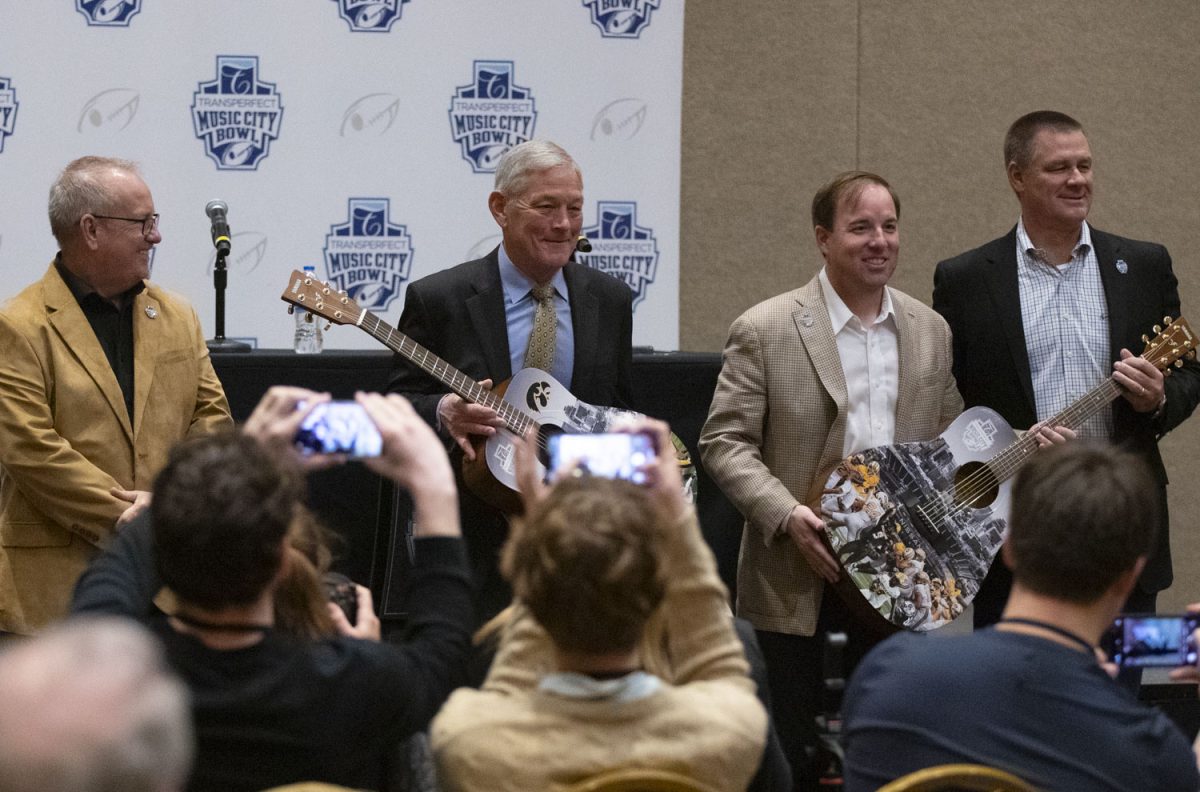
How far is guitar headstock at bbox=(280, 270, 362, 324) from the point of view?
151 inches

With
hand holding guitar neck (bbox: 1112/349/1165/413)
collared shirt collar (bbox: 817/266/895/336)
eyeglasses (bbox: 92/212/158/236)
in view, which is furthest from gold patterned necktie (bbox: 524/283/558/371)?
hand holding guitar neck (bbox: 1112/349/1165/413)

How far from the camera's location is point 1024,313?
420cm

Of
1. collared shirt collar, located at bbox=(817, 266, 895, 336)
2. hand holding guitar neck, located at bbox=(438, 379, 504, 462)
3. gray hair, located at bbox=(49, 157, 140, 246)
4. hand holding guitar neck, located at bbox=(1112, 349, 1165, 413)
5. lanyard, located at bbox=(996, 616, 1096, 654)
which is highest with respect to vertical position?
gray hair, located at bbox=(49, 157, 140, 246)

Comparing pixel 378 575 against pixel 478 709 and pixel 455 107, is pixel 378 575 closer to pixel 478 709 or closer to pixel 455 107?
pixel 455 107

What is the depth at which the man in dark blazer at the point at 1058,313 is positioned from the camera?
4.15m

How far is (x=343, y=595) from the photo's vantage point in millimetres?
2301

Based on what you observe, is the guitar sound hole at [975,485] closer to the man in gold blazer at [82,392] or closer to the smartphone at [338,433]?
the man in gold blazer at [82,392]

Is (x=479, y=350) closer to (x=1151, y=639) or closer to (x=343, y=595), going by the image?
(x=343, y=595)

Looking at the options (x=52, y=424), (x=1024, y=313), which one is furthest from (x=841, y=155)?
(x=52, y=424)

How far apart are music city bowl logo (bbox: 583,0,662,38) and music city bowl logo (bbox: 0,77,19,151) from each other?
85.4 inches

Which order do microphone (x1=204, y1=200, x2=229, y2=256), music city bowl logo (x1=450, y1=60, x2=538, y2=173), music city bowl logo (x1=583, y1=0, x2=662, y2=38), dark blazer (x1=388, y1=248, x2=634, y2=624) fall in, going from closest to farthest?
dark blazer (x1=388, y1=248, x2=634, y2=624), microphone (x1=204, y1=200, x2=229, y2=256), music city bowl logo (x1=450, y1=60, x2=538, y2=173), music city bowl logo (x1=583, y1=0, x2=662, y2=38)

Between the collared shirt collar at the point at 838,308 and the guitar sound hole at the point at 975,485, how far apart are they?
471mm

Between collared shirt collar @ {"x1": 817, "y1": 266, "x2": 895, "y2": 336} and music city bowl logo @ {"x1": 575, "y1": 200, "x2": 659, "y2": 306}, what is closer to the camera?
collared shirt collar @ {"x1": 817, "y1": 266, "x2": 895, "y2": 336}

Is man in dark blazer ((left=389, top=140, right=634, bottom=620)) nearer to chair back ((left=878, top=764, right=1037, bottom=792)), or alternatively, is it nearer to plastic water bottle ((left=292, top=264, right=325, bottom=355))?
plastic water bottle ((left=292, top=264, right=325, bottom=355))
